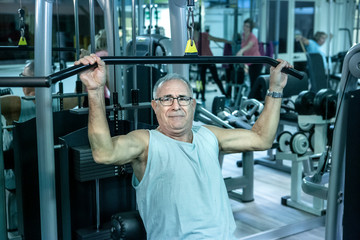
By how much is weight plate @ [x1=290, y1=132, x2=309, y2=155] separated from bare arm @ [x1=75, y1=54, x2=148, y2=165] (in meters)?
2.41

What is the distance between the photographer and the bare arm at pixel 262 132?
196 centimetres

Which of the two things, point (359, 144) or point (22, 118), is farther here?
point (22, 118)

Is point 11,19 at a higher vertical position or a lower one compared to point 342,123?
higher

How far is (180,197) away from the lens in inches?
68.0

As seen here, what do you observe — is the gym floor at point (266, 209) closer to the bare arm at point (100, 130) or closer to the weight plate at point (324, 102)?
the weight plate at point (324, 102)

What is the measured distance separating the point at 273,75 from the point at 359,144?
578 millimetres

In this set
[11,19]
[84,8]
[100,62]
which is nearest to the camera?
[100,62]

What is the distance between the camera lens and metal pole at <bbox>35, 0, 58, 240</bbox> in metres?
2.22

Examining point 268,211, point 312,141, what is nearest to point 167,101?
point 268,211

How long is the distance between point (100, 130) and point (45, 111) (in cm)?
75

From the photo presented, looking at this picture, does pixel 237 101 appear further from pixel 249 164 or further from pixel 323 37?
pixel 249 164

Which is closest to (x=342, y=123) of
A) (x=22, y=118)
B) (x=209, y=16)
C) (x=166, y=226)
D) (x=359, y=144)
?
(x=359, y=144)

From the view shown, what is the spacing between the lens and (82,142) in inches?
96.3

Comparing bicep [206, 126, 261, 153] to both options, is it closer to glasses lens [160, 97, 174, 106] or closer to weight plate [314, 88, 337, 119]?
glasses lens [160, 97, 174, 106]
